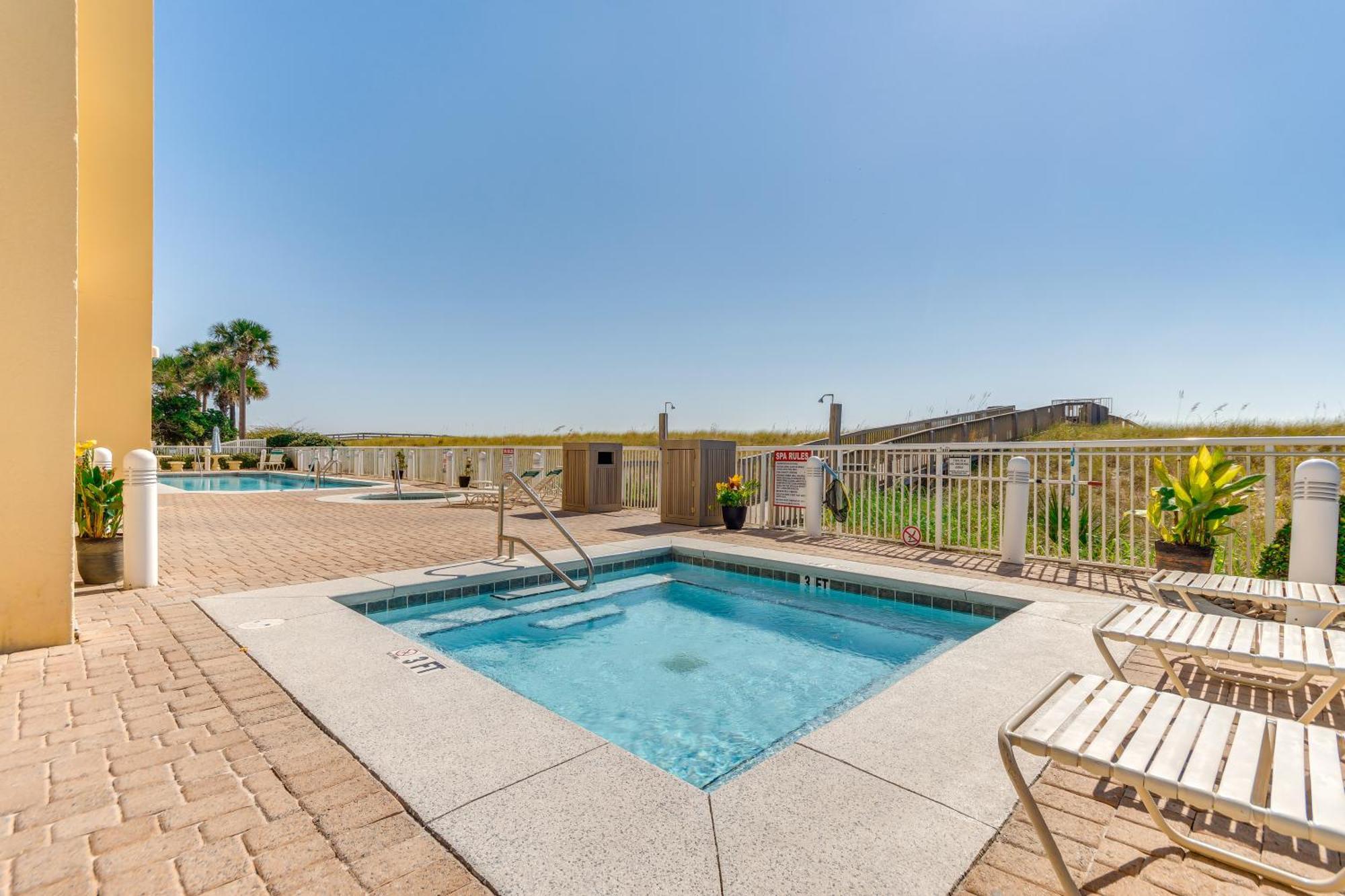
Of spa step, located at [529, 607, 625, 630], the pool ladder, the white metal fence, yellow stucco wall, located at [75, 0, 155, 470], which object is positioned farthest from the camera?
the pool ladder

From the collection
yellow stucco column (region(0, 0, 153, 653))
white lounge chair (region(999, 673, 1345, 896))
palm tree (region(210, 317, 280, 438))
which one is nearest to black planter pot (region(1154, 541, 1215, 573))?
white lounge chair (region(999, 673, 1345, 896))

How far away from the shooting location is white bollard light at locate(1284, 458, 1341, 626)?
3.59 m

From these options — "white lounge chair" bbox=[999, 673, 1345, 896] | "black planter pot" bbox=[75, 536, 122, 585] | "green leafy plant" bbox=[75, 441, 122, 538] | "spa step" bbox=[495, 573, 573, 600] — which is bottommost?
"spa step" bbox=[495, 573, 573, 600]

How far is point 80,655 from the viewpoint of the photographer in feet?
9.84

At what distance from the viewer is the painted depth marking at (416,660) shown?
9.48ft

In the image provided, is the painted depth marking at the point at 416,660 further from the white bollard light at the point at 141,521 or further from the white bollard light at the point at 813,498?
the white bollard light at the point at 813,498

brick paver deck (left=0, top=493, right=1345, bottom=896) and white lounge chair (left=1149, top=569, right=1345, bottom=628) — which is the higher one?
white lounge chair (left=1149, top=569, right=1345, bottom=628)

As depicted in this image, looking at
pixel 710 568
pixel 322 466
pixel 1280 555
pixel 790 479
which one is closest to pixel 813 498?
pixel 790 479

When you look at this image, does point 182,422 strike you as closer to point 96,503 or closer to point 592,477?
point 592,477

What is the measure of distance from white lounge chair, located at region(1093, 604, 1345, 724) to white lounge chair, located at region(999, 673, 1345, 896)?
826 mm

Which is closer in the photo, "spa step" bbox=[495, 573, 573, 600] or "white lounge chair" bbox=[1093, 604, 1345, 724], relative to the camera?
"white lounge chair" bbox=[1093, 604, 1345, 724]

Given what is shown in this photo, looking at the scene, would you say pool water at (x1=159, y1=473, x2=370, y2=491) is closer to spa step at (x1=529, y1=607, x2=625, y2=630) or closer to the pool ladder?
the pool ladder

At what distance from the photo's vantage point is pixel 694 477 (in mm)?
8695

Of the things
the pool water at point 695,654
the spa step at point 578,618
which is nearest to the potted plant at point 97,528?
the pool water at point 695,654
